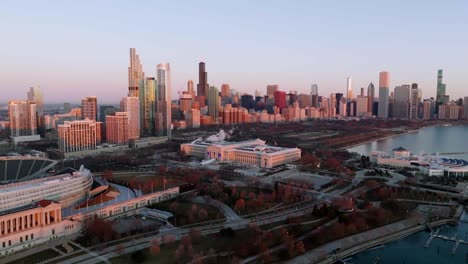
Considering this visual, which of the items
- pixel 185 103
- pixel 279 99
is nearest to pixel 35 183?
pixel 185 103

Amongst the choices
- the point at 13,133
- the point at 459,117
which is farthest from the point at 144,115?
the point at 459,117

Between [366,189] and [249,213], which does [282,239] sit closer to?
[249,213]

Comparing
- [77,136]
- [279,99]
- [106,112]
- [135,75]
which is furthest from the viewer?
[279,99]

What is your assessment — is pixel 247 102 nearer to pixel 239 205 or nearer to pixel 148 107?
pixel 148 107

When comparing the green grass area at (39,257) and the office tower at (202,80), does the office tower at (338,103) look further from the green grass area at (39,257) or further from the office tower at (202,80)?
the green grass area at (39,257)

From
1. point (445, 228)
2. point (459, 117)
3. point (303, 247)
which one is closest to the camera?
point (303, 247)

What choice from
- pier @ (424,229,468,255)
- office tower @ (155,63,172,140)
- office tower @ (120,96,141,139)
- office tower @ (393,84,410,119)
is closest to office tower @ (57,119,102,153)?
office tower @ (120,96,141,139)

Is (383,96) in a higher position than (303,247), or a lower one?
higher
